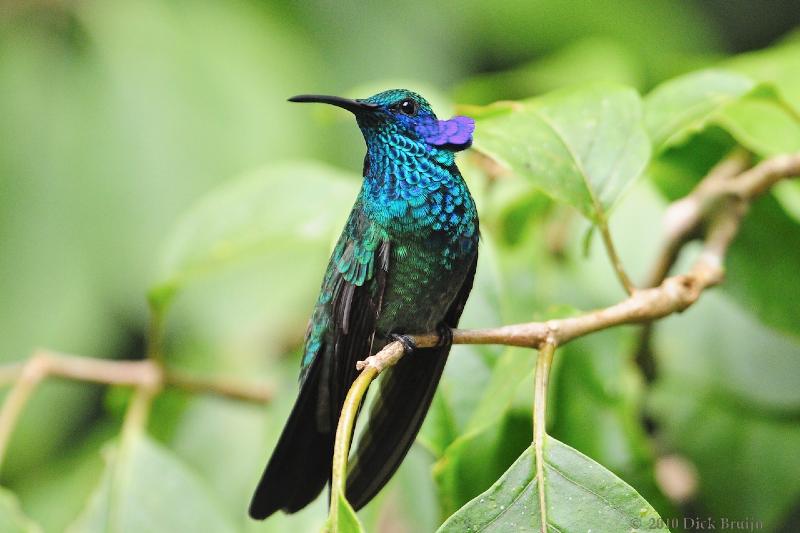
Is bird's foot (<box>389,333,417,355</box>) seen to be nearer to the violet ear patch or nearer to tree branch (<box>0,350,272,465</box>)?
the violet ear patch

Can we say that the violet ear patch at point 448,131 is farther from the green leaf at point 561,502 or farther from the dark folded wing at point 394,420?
the green leaf at point 561,502

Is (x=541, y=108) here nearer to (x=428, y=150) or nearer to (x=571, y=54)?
(x=428, y=150)

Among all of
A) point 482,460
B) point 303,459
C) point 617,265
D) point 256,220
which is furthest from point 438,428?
point 256,220

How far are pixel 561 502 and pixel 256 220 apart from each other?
95cm

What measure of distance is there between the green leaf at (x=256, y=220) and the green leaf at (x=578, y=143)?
42cm

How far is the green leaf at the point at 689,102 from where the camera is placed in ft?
5.24

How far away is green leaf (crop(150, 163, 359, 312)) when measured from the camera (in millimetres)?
1861

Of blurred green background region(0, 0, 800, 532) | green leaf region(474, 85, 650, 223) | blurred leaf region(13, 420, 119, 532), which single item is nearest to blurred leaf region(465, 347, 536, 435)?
blurred green background region(0, 0, 800, 532)

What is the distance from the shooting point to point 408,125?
1.36m

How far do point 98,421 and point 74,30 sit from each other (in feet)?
5.94

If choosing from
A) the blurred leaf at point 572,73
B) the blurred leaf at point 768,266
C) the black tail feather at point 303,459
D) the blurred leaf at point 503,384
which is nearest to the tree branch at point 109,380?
the black tail feather at point 303,459

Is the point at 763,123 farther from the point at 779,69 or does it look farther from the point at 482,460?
the point at 482,460

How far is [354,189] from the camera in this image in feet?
6.08

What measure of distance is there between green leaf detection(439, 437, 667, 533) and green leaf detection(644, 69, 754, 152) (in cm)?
62
